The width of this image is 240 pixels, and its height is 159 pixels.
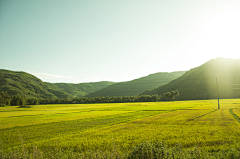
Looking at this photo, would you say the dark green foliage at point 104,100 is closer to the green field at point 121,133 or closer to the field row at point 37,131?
the green field at point 121,133

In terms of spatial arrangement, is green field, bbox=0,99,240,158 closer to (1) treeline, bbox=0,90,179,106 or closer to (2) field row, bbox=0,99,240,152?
(2) field row, bbox=0,99,240,152

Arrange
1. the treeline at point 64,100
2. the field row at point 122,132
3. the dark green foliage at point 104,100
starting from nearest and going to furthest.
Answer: the field row at point 122,132
the treeline at point 64,100
the dark green foliage at point 104,100

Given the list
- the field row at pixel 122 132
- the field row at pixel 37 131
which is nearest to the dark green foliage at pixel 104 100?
the field row at pixel 122 132

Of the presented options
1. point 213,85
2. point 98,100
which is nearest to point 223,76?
point 213,85

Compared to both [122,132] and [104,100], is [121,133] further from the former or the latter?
[104,100]

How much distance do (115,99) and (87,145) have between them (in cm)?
16586

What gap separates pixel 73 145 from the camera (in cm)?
1636

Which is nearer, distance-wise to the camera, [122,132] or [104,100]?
[122,132]

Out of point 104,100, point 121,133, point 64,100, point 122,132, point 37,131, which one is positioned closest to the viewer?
point 121,133

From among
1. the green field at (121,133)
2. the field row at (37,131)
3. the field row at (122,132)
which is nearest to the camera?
the green field at (121,133)

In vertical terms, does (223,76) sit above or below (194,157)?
above

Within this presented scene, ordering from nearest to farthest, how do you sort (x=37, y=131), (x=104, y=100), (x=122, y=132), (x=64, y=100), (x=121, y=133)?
(x=121, y=133), (x=122, y=132), (x=37, y=131), (x=64, y=100), (x=104, y=100)

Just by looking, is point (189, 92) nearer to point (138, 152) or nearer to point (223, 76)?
point (223, 76)

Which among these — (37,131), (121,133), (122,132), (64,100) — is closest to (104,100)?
(64,100)
